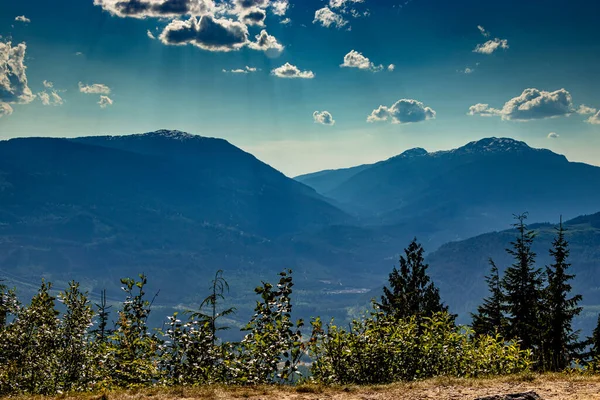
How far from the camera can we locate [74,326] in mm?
19422

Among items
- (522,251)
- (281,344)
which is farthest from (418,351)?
(522,251)

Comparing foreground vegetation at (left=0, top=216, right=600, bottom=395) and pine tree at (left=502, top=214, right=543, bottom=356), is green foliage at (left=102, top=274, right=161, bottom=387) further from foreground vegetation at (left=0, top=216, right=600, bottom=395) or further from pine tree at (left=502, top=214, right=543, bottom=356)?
pine tree at (left=502, top=214, right=543, bottom=356)

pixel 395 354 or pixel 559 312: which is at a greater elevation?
pixel 395 354

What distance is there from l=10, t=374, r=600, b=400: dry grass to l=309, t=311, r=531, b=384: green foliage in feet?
4.18

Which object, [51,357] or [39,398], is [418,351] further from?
[51,357]

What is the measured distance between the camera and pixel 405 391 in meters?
12.7

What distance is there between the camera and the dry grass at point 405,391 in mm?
12013

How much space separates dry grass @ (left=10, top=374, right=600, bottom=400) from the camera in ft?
39.4

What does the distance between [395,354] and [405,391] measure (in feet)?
6.89

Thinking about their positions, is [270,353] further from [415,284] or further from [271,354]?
[415,284]

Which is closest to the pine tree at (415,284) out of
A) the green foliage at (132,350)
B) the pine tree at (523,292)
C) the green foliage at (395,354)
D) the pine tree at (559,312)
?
the pine tree at (523,292)

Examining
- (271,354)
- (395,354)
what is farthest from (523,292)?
(271,354)

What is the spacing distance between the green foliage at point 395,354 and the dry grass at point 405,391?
4.18 feet

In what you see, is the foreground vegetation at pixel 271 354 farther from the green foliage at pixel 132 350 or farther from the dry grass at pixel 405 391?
the dry grass at pixel 405 391
